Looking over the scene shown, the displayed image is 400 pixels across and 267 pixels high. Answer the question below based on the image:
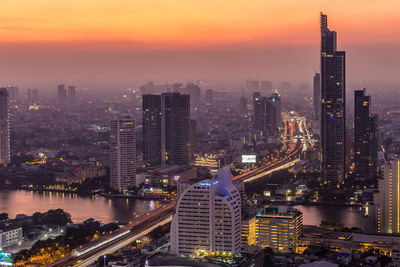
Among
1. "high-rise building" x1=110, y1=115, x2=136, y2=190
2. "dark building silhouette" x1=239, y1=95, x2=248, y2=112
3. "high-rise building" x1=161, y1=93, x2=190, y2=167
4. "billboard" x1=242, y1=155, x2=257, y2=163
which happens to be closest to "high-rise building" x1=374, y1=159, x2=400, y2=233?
"high-rise building" x1=110, y1=115, x2=136, y2=190

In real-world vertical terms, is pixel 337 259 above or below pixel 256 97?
below

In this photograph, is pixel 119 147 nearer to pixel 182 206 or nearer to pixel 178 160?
pixel 178 160

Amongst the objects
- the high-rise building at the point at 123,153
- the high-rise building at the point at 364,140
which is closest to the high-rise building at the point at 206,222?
the high-rise building at the point at 123,153

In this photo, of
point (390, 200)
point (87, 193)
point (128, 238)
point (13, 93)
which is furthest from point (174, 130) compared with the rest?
point (13, 93)

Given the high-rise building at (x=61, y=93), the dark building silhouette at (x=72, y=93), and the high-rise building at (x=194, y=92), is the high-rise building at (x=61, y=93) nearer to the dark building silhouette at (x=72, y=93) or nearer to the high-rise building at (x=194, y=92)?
A: the dark building silhouette at (x=72, y=93)

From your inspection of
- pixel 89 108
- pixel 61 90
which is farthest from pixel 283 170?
pixel 61 90

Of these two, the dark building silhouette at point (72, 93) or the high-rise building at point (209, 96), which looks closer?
the dark building silhouette at point (72, 93)
